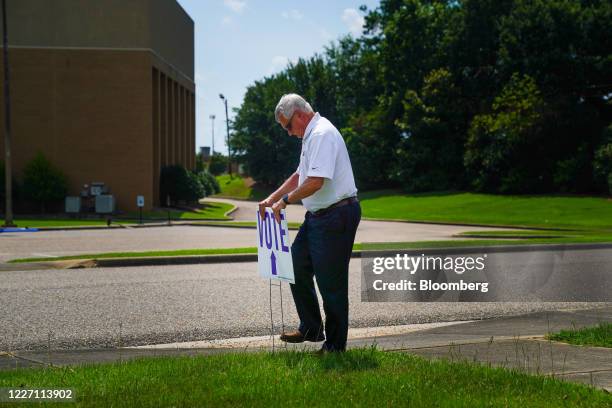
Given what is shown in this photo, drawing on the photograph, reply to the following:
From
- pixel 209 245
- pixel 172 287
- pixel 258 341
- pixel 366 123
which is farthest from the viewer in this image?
pixel 366 123

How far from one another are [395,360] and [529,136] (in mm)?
54788

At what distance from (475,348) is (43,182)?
45611 mm

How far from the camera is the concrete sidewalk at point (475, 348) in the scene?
643 cm

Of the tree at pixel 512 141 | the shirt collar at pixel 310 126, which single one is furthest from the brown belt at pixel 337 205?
the tree at pixel 512 141

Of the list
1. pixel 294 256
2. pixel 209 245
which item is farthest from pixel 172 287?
pixel 209 245

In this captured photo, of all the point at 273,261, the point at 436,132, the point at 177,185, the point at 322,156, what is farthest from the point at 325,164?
the point at 436,132

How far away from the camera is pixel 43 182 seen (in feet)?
164

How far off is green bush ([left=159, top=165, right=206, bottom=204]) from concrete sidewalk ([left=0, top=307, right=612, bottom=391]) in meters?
49.9

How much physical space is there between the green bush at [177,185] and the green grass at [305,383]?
52.6 meters

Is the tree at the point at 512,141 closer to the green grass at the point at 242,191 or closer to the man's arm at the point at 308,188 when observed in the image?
the green grass at the point at 242,191

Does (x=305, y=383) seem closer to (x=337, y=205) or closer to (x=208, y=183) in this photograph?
(x=337, y=205)

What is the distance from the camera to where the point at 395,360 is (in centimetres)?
637

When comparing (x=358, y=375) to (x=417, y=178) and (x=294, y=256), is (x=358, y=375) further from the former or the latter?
(x=417, y=178)

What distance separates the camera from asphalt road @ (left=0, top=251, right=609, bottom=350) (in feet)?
29.8
